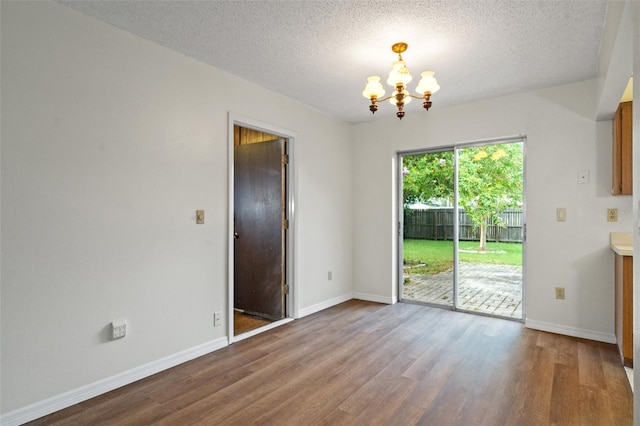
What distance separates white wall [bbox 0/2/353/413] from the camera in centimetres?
200

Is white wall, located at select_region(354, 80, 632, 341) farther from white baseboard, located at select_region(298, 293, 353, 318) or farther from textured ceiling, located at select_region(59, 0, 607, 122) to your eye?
white baseboard, located at select_region(298, 293, 353, 318)

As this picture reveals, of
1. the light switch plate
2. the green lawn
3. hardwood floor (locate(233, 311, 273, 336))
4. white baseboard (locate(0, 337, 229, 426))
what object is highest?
the light switch plate

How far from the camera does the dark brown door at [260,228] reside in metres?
4.03

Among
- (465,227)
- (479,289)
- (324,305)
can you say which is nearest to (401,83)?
(465,227)

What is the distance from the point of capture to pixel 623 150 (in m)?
2.94

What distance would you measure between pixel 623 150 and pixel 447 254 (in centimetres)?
206

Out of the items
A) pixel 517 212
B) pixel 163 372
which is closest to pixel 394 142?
pixel 517 212

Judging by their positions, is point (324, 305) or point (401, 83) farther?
point (324, 305)

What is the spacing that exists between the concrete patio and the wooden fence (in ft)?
1.21

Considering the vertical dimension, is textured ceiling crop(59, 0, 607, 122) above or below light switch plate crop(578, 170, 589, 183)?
above

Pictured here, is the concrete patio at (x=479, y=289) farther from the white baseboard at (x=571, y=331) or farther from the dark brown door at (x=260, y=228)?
the dark brown door at (x=260, y=228)

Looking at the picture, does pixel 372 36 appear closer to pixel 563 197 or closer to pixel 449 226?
pixel 563 197

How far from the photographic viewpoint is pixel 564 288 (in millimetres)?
3463

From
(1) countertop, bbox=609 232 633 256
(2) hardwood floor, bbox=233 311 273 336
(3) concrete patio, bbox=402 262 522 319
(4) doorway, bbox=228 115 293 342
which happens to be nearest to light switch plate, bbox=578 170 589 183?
(1) countertop, bbox=609 232 633 256
